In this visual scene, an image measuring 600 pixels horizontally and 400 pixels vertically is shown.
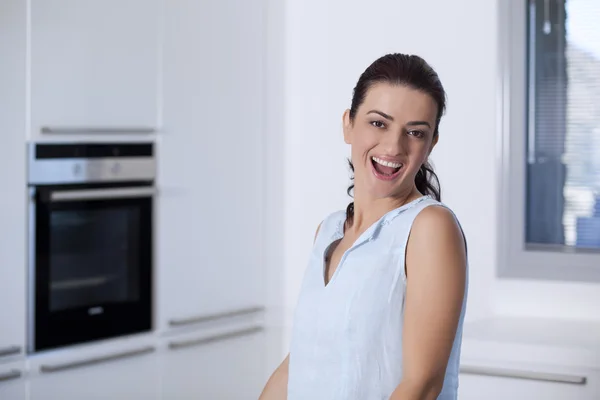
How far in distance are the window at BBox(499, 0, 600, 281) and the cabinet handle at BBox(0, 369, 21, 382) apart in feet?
5.30

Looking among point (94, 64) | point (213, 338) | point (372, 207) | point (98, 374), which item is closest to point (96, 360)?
point (98, 374)

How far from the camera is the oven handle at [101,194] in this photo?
8.35ft

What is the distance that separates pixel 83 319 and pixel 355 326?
164 centimetres

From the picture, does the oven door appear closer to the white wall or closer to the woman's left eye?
the white wall

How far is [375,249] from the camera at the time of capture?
48.7 inches

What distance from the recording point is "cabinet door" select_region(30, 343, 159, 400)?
8.36 feet

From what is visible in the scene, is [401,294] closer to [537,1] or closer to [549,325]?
[549,325]

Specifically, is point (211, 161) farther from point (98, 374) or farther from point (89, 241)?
point (98, 374)

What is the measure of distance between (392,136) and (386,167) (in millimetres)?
49

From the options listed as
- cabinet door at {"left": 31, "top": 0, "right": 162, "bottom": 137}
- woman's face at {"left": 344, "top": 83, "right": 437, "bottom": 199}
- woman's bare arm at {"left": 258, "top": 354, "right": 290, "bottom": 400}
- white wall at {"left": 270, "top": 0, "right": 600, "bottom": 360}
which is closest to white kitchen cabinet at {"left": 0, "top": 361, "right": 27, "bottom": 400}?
cabinet door at {"left": 31, "top": 0, "right": 162, "bottom": 137}

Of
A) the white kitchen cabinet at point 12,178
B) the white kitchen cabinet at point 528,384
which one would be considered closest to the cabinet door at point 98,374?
the white kitchen cabinet at point 12,178

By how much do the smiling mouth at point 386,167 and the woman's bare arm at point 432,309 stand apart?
0.12 meters

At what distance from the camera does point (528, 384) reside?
8.09ft

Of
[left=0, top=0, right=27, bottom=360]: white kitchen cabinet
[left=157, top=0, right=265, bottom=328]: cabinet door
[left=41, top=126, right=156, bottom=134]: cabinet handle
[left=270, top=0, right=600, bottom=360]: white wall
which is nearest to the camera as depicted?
[left=0, top=0, right=27, bottom=360]: white kitchen cabinet
